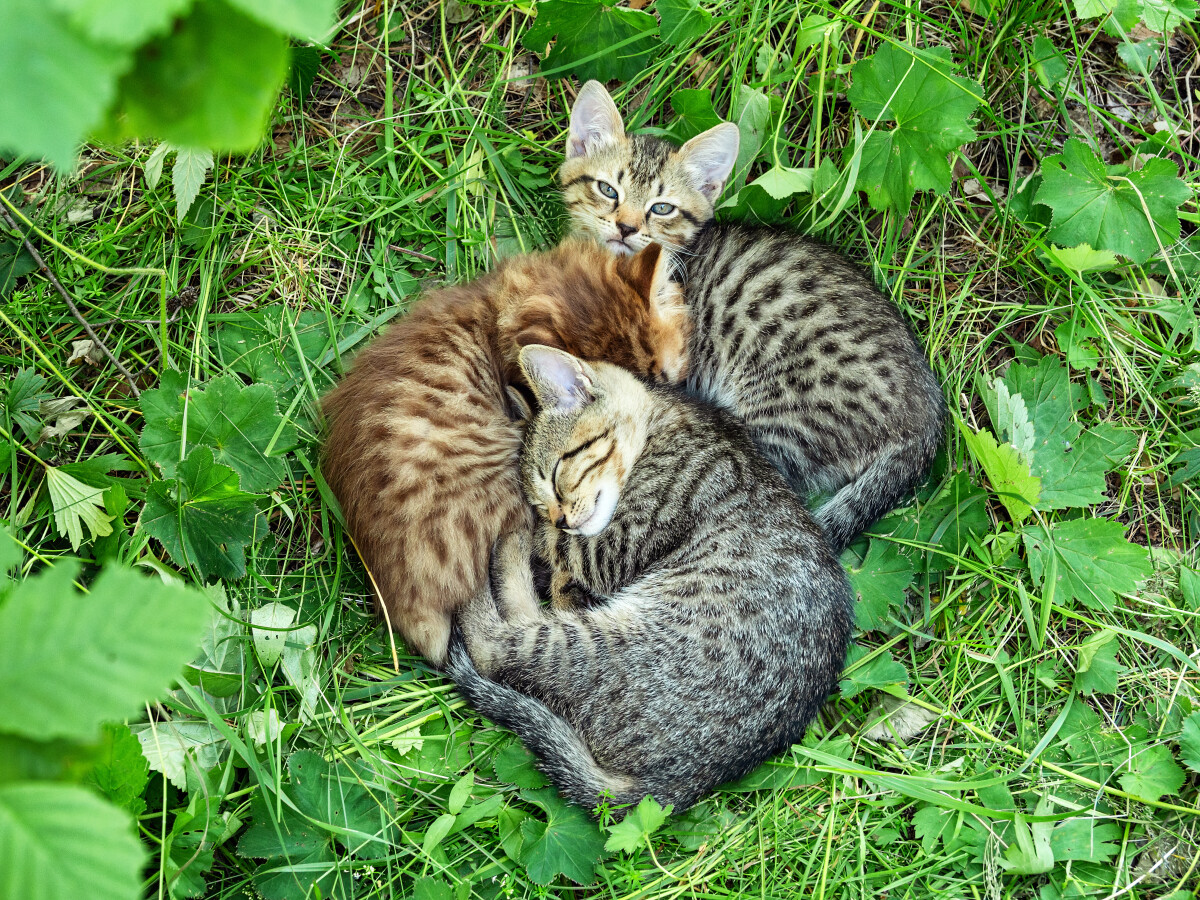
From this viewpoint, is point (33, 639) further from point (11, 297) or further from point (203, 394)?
point (11, 297)

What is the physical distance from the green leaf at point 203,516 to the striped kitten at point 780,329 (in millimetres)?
1479

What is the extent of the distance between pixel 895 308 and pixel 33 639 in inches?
96.5

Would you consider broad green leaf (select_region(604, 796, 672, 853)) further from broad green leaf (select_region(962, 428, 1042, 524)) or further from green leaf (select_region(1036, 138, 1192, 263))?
green leaf (select_region(1036, 138, 1192, 263))

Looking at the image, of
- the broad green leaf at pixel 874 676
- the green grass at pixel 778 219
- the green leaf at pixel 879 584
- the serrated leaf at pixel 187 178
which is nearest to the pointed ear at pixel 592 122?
the green grass at pixel 778 219

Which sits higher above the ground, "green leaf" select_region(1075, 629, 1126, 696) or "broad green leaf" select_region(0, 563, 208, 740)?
"broad green leaf" select_region(0, 563, 208, 740)

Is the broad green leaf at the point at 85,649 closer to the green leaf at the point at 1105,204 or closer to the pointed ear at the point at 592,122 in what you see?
the pointed ear at the point at 592,122

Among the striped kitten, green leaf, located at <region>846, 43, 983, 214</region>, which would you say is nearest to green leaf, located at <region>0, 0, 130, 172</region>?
the striped kitten

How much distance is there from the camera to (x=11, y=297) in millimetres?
2539

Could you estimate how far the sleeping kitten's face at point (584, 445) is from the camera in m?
2.45

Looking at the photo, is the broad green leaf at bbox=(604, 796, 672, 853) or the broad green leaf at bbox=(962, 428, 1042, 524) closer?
the broad green leaf at bbox=(604, 796, 672, 853)

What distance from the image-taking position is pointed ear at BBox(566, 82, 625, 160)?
2773 mm

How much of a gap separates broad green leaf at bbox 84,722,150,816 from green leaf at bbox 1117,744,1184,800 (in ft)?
8.14

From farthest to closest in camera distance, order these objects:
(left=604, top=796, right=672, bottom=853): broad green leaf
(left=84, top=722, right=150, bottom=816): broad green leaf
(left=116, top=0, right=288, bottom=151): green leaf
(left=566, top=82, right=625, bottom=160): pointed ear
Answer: (left=566, top=82, right=625, bottom=160): pointed ear < (left=604, top=796, right=672, bottom=853): broad green leaf < (left=84, top=722, right=150, bottom=816): broad green leaf < (left=116, top=0, right=288, bottom=151): green leaf

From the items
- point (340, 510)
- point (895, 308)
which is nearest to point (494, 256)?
point (340, 510)
